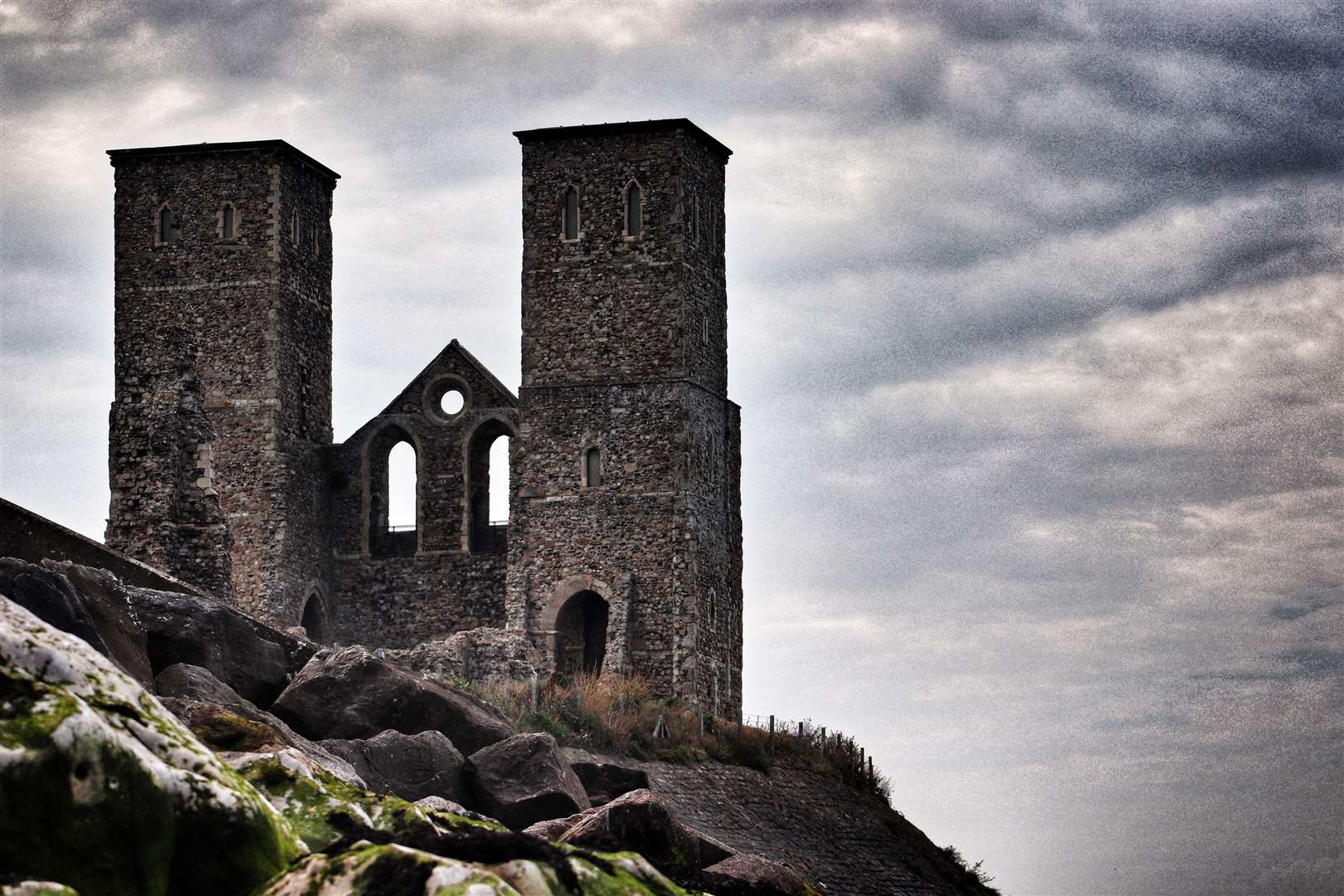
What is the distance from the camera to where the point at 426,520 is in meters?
48.8

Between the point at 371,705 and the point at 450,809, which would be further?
the point at 371,705

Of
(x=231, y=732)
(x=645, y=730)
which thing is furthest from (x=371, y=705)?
(x=645, y=730)

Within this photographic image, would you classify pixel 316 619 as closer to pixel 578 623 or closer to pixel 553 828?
pixel 578 623

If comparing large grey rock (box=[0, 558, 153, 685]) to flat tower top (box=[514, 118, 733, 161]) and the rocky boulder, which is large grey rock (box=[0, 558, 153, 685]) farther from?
flat tower top (box=[514, 118, 733, 161])

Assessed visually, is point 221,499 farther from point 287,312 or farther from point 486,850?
point 486,850

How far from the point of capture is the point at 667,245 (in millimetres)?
46406

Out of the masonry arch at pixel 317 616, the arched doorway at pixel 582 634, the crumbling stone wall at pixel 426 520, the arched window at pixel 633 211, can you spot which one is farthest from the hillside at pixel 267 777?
the masonry arch at pixel 317 616

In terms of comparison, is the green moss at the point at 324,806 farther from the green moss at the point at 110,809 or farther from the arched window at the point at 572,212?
the arched window at the point at 572,212

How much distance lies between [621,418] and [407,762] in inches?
959

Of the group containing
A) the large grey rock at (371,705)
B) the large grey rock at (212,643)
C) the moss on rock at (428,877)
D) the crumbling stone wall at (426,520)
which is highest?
the crumbling stone wall at (426,520)

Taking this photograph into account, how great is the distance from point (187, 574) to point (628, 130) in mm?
18368

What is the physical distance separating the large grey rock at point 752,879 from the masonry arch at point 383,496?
3104 cm

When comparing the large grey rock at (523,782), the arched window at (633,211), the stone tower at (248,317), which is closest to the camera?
the large grey rock at (523,782)

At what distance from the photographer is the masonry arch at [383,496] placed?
48.9 meters
